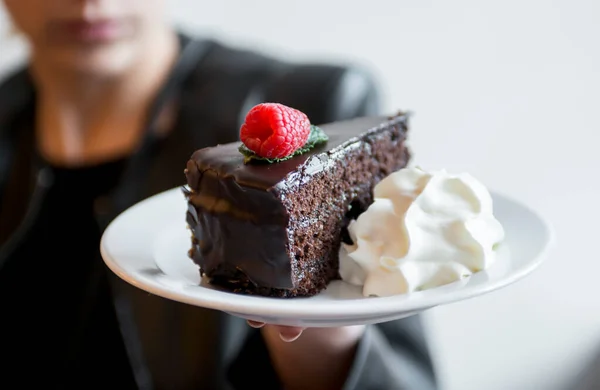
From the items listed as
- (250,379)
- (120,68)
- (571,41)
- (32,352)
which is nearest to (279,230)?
(250,379)

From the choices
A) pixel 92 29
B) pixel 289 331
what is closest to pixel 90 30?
pixel 92 29

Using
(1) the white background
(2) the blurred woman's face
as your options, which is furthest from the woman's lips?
(1) the white background

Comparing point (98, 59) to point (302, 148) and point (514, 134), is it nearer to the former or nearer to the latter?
point (302, 148)

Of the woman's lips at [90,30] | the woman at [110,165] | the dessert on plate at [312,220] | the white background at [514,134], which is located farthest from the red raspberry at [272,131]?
the white background at [514,134]

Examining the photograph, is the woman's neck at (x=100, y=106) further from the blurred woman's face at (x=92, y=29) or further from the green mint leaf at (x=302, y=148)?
the green mint leaf at (x=302, y=148)

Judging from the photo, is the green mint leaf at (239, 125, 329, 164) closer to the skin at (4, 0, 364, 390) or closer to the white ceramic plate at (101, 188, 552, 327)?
the white ceramic plate at (101, 188, 552, 327)

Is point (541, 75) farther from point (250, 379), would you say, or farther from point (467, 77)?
point (250, 379)

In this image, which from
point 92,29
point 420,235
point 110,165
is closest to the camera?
point 420,235
